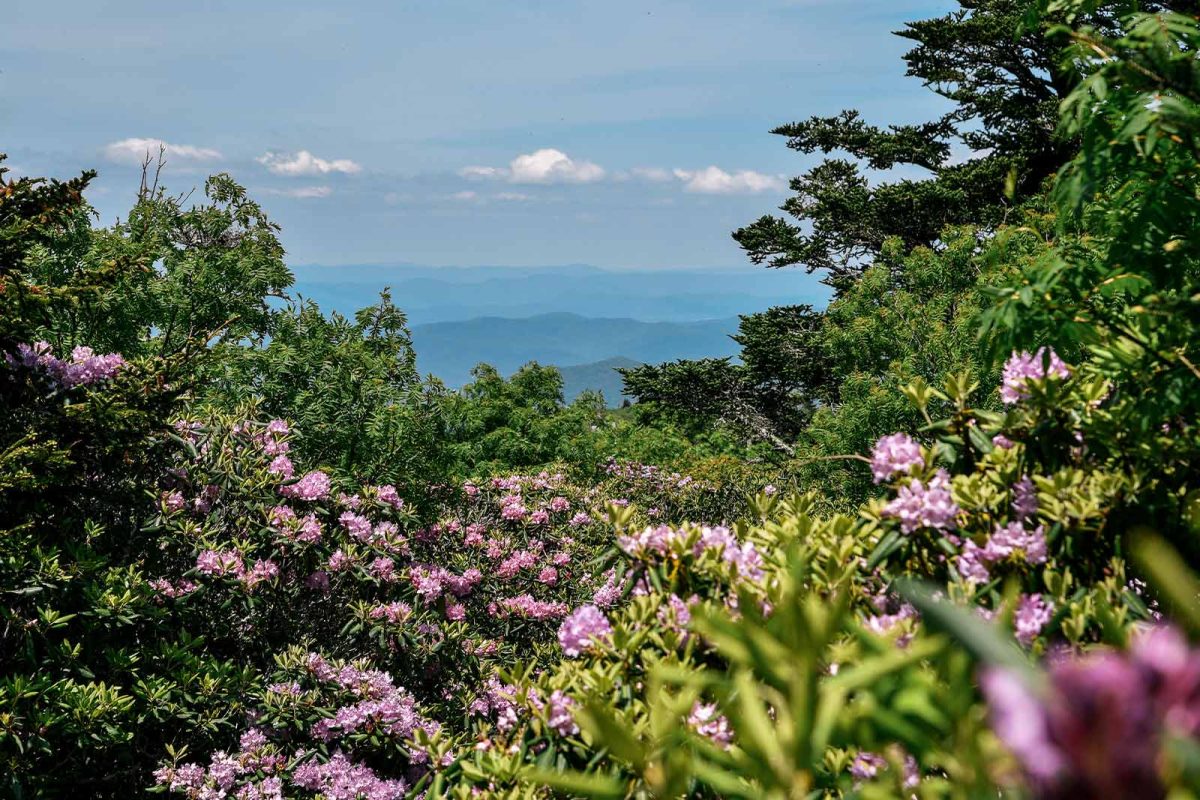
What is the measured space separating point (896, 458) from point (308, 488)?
4.55 metres

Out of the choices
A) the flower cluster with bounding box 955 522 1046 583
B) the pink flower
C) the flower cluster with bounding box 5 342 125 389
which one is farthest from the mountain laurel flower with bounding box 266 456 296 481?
the flower cluster with bounding box 955 522 1046 583

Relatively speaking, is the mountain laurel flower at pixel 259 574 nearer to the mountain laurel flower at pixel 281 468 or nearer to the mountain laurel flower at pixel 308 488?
the mountain laurel flower at pixel 308 488

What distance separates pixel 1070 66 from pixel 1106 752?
138 inches

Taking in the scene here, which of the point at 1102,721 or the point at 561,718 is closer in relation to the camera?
the point at 1102,721

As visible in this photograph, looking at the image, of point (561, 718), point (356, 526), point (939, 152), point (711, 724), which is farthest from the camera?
point (939, 152)

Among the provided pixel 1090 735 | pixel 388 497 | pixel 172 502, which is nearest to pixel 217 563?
pixel 172 502

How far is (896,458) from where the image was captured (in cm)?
289

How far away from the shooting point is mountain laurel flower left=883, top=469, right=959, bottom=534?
8.68ft

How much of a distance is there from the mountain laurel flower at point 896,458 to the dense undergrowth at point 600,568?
0.06ft

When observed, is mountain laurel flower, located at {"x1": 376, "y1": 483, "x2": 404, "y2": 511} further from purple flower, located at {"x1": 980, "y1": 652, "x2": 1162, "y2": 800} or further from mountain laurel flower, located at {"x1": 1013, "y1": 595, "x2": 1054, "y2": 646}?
purple flower, located at {"x1": 980, "y1": 652, "x2": 1162, "y2": 800}

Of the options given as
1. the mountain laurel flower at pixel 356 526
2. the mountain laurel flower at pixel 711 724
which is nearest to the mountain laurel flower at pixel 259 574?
the mountain laurel flower at pixel 356 526

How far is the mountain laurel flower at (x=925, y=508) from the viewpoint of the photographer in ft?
8.68

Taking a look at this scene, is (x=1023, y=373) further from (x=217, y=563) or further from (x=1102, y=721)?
(x=217, y=563)

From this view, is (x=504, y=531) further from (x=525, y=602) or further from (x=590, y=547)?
(x=525, y=602)
